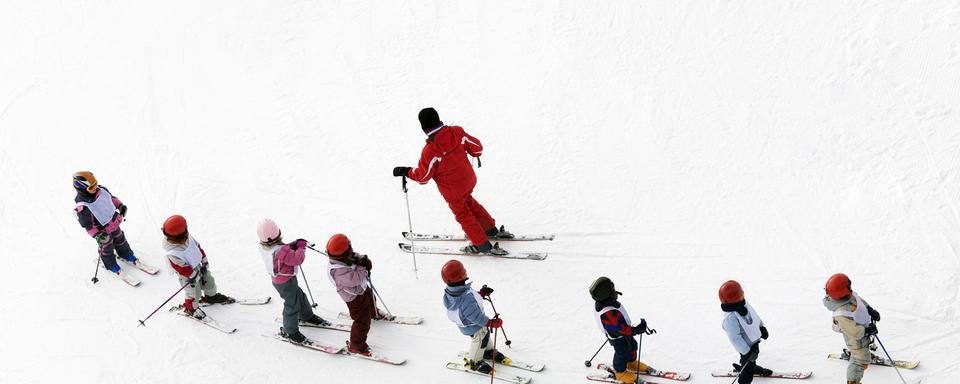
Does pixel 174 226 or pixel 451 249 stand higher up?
pixel 451 249

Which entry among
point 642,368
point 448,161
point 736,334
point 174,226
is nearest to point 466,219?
point 448,161

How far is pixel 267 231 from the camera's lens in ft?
24.8

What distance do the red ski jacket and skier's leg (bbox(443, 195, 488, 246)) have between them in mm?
122

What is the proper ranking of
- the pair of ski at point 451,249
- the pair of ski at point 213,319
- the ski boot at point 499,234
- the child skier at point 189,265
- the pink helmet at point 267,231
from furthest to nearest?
the ski boot at point 499,234, the pair of ski at point 451,249, the pair of ski at point 213,319, the child skier at point 189,265, the pink helmet at point 267,231

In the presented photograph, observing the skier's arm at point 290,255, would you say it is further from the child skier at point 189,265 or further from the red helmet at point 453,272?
the red helmet at point 453,272

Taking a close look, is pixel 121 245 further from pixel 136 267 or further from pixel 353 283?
pixel 353 283

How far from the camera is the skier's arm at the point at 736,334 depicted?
253 inches

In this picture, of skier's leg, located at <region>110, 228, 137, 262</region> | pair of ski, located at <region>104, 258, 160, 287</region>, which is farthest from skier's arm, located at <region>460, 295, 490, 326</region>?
skier's leg, located at <region>110, 228, 137, 262</region>

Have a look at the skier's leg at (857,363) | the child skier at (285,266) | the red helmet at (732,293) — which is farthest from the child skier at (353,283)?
the skier's leg at (857,363)

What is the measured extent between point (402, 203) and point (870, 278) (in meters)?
5.50

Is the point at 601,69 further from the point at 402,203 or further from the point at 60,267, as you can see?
the point at 60,267

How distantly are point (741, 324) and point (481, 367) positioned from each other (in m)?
2.37

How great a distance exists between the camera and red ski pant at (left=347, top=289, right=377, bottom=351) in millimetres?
7641

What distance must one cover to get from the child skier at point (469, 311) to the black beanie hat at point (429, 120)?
174cm
